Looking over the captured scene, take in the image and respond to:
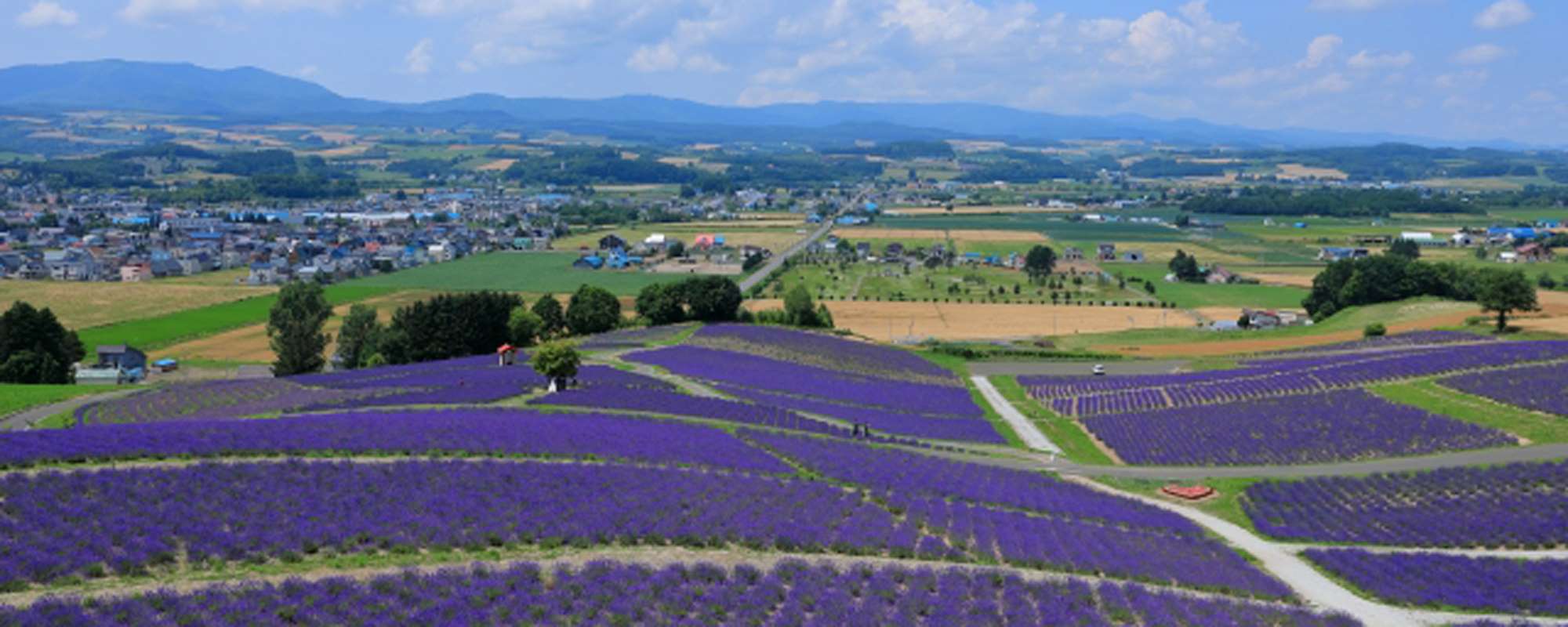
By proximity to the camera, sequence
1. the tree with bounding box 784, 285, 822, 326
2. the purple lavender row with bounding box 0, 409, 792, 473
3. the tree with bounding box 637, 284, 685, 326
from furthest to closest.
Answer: the tree with bounding box 784, 285, 822, 326
the tree with bounding box 637, 284, 685, 326
the purple lavender row with bounding box 0, 409, 792, 473

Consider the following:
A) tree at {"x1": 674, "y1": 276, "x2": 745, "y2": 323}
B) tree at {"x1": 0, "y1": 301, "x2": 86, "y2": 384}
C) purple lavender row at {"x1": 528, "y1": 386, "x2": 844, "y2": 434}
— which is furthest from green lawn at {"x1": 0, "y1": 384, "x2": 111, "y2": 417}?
tree at {"x1": 674, "y1": 276, "x2": 745, "y2": 323}

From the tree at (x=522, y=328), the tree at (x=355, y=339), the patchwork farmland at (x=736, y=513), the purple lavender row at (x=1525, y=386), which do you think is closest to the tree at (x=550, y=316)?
the tree at (x=522, y=328)

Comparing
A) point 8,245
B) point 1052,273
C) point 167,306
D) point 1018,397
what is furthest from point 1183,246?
point 8,245

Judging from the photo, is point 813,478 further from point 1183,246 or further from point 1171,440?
point 1183,246

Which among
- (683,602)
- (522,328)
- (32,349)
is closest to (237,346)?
(32,349)

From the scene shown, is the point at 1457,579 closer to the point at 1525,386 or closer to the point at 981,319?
the point at 1525,386

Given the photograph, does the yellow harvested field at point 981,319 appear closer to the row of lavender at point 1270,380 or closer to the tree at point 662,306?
the tree at point 662,306

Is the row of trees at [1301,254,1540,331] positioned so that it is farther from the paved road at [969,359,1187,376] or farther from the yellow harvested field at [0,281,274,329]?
the yellow harvested field at [0,281,274,329]
